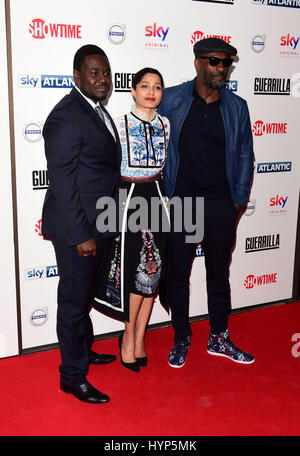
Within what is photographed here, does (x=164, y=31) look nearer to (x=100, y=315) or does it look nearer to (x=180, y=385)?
(x=100, y=315)

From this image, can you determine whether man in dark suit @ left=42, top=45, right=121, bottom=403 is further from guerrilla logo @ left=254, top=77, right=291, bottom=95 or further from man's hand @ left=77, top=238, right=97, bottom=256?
guerrilla logo @ left=254, top=77, right=291, bottom=95

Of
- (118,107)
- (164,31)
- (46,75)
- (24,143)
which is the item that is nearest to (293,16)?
(164,31)

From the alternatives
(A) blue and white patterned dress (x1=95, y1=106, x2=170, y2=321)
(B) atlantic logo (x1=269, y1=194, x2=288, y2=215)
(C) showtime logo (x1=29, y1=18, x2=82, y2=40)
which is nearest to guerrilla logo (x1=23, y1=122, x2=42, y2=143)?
(C) showtime logo (x1=29, y1=18, x2=82, y2=40)

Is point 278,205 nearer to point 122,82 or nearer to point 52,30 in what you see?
point 122,82

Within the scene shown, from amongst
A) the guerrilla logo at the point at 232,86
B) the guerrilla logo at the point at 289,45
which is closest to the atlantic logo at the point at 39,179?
the guerrilla logo at the point at 232,86

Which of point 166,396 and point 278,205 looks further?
point 278,205

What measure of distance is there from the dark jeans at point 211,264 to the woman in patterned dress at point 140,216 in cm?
22

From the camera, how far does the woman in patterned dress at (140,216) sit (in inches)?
104

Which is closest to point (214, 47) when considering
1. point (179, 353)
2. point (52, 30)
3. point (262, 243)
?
point (52, 30)

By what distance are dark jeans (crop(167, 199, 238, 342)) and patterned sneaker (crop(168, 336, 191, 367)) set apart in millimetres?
37

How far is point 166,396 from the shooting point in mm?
2773

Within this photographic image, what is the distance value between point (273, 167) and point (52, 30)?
6.47ft

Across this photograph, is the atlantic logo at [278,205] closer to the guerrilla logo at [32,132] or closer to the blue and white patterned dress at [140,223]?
the blue and white patterned dress at [140,223]

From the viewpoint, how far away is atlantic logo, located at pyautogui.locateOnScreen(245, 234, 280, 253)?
12.9 ft
